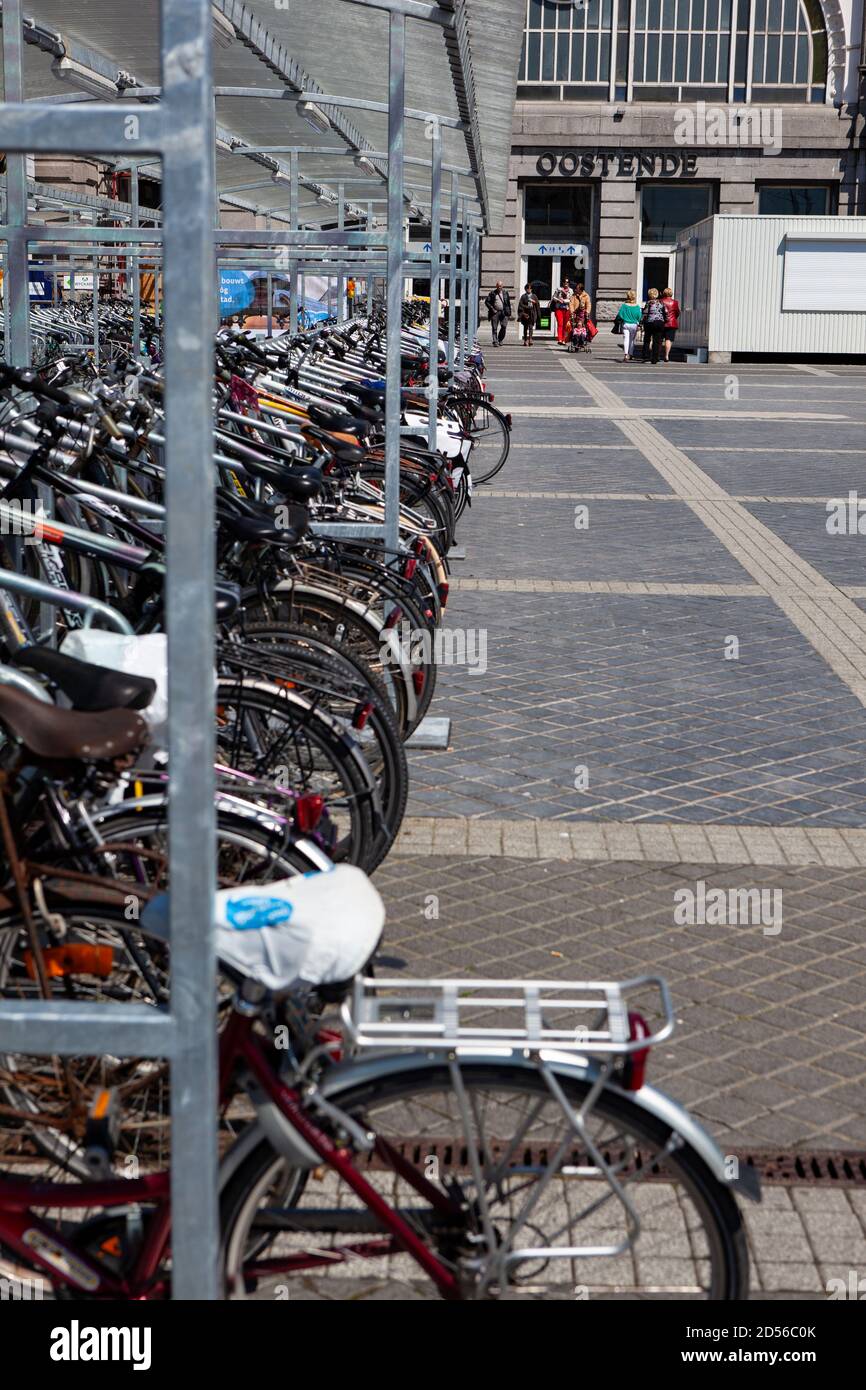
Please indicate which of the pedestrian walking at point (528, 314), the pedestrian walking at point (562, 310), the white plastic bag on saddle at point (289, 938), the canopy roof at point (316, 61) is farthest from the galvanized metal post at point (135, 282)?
the pedestrian walking at point (528, 314)

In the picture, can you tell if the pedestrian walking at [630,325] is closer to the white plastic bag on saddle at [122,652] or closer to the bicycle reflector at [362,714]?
the bicycle reflector at [362,714]

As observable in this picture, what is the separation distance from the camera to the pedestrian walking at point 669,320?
3719 centimetres

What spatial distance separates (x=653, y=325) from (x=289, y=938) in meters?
35.5

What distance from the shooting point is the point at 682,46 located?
49.3m

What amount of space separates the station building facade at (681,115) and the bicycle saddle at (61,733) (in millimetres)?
48836

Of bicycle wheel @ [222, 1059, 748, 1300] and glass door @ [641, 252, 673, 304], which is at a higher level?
glass door @ [641, 252, 673, 304]

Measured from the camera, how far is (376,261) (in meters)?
11.6

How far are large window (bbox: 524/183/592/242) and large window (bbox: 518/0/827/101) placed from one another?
324 cm

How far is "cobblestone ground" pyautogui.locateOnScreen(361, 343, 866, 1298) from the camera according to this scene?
409 cm

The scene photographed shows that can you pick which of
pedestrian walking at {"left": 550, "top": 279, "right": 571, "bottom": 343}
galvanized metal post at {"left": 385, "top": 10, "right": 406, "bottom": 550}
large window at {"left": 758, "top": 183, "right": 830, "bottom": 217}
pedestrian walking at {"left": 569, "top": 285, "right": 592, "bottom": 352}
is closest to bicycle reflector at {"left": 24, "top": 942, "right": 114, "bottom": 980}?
galvanized metal post at {"left": 385, "top": 10, "right": 406, "bottom": 550}

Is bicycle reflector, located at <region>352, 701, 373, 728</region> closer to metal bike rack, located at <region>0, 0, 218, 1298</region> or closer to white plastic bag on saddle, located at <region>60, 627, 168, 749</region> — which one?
white plastic bag on saddle, located at <region>60, 627, 168, 749</region>
